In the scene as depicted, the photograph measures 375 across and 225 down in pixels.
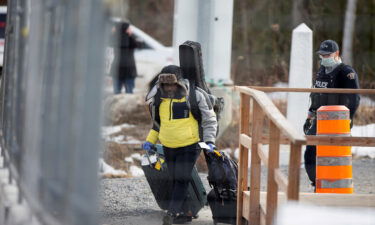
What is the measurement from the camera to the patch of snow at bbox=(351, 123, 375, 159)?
472 inches

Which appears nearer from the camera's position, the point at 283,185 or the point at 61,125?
the point at 61,125

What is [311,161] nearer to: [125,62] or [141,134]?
[141,134]

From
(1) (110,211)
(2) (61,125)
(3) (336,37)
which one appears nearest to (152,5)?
(3) (336,37)

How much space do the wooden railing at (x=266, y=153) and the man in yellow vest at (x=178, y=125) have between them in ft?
1.17

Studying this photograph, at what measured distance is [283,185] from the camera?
16.6 ft

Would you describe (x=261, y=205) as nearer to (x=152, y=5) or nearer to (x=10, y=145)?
(x=10, y=145)

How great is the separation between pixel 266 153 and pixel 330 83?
230 centimetres

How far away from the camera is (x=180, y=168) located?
7344 millimetres

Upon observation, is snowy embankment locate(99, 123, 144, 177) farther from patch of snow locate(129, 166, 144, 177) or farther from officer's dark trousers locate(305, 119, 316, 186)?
officer's dark trousers locate(305, 119, 316, 186)

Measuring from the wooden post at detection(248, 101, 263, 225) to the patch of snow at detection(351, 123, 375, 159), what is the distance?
223 inches

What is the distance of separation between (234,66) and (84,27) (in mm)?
16307

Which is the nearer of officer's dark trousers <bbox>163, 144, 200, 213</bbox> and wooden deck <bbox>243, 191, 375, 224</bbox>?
wooden deck <bbox>243, 191, 375, 224</bbox>

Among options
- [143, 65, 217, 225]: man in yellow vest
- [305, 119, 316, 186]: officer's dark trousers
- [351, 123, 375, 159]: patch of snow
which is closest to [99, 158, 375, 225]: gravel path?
[143, 65, 217, 225]: man in yellow vest

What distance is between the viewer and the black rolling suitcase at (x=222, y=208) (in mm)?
7316
